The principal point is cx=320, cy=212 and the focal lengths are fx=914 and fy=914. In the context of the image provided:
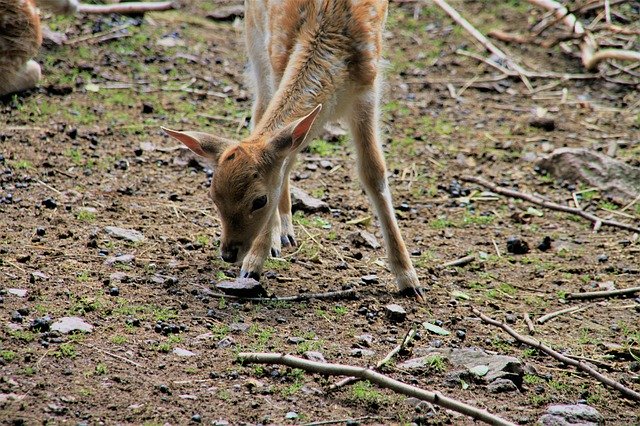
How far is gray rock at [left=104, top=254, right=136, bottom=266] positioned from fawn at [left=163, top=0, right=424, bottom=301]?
0.79 m

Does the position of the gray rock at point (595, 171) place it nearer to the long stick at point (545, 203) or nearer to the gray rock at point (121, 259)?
the long stick at point (545, 203)

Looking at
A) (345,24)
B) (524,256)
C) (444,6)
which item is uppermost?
(345,24)

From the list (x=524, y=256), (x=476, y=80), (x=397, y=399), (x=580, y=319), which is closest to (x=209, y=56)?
(x=476, y=80)

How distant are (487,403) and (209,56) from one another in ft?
22.4

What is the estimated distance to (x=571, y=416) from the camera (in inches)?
196

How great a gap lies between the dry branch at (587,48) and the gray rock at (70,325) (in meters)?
7.16

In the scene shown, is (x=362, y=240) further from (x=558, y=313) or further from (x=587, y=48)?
(x=587, y=48)

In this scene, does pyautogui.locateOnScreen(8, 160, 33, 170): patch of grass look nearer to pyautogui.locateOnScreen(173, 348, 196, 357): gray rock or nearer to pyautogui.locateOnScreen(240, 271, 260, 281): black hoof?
pyautogui.locateOnScreen(240, 271, 260, 281): black hoof

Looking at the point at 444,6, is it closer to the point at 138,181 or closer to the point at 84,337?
the point at 138,181

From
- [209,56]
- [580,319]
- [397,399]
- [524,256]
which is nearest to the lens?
[397,399]

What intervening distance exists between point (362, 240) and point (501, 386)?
240 centimetres

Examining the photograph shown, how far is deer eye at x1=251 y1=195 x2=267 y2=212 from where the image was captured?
19.5 feet

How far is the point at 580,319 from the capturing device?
21.3ft

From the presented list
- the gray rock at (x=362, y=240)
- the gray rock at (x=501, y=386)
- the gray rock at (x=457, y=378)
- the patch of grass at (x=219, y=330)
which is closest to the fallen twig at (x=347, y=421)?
the gray rock at (x=457, y=378)
